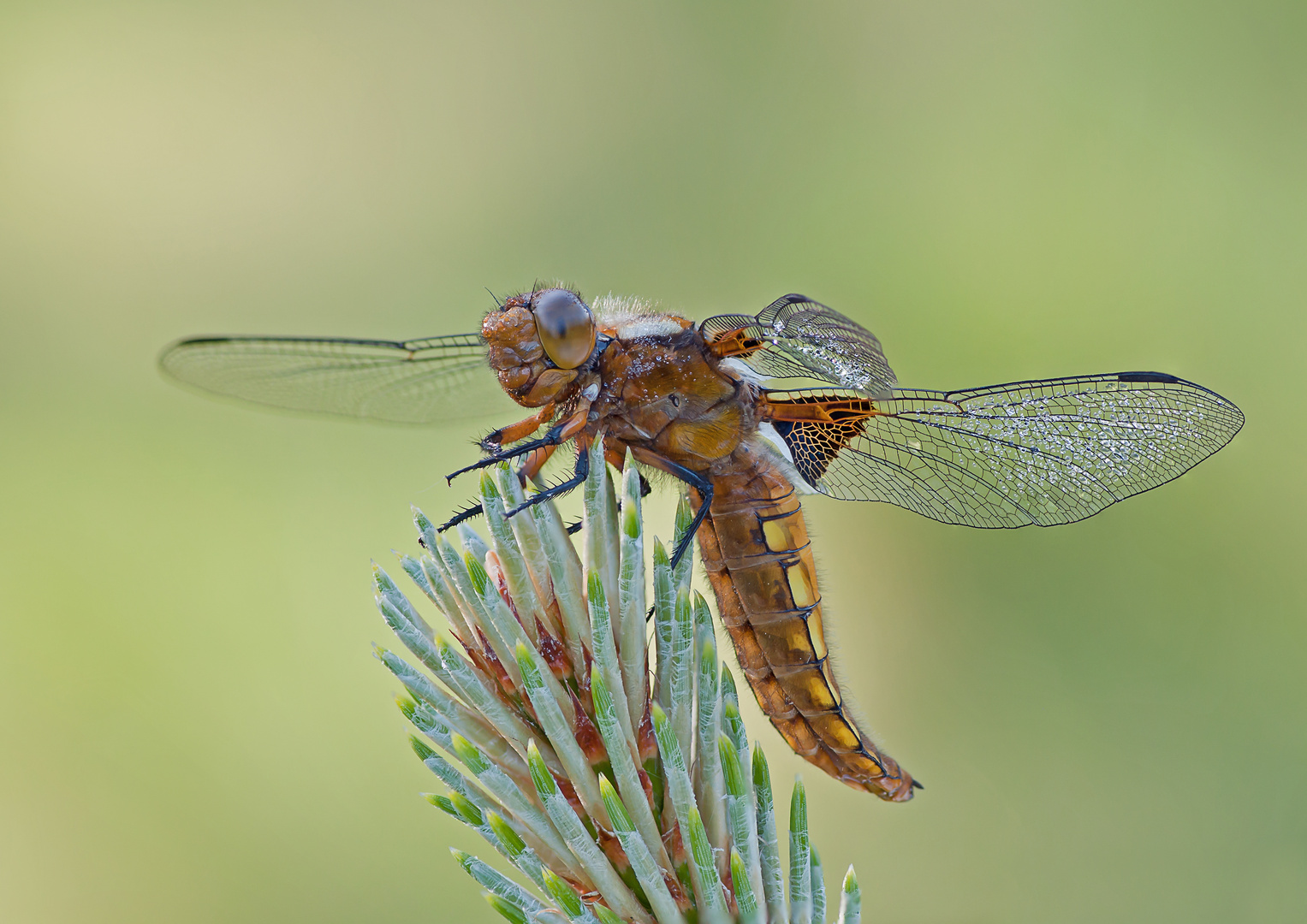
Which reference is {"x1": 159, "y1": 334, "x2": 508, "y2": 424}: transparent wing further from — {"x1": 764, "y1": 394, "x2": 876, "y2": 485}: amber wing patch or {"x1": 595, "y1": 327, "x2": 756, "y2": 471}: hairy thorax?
{"x1": 764, "y1": 394, "x2": 876, "y2": 485}: amber wing patch

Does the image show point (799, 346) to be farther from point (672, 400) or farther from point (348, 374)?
point (348, 374)

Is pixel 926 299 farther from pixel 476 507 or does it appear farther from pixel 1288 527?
pixel 476 507

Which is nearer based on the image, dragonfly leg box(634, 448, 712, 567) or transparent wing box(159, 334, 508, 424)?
dragonfly leg box(634, 448, 712, 567)

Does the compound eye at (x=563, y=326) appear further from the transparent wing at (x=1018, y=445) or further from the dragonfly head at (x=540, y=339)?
the transparent wing at (x=1018, y=445)

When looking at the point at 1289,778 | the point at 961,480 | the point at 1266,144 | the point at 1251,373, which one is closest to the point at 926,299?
the point at 1251,373

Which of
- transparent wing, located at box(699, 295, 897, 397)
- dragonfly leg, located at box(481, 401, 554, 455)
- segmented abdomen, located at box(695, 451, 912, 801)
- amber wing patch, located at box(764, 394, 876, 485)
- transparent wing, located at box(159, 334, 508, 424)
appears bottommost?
segmented abdomen, located at box(695, 451, 912, 801)

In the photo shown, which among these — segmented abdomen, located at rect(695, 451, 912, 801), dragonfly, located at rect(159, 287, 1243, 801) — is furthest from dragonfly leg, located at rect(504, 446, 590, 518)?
segmented abdomen, located at rect(695, 451, 912, 801)

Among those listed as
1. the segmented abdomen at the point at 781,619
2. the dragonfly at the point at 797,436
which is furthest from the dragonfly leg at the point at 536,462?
the segmented abdomen at the point at 781,619

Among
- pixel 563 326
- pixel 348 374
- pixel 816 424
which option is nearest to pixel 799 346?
pixel 816 424
